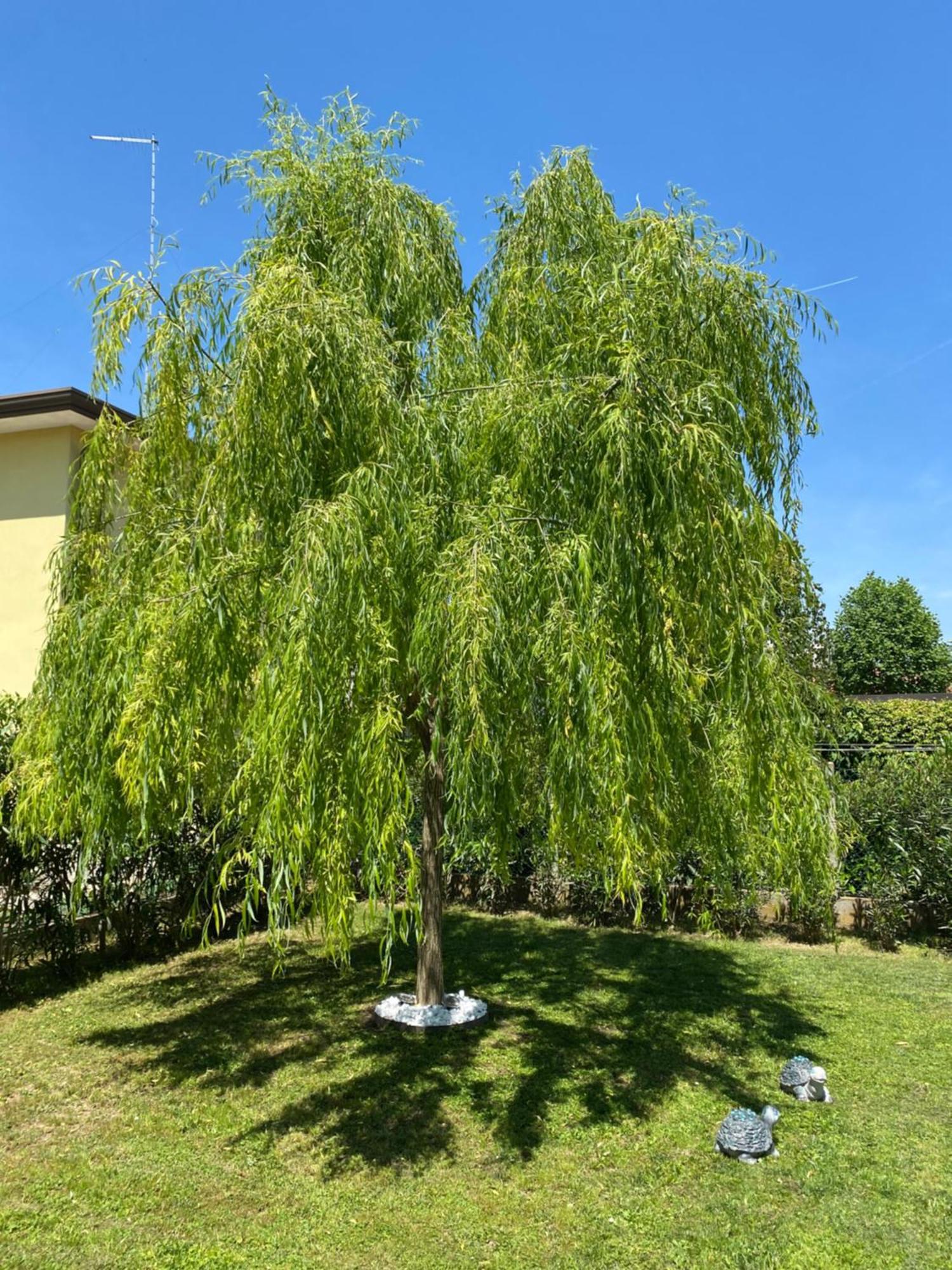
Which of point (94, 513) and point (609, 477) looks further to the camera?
point (94, 513)

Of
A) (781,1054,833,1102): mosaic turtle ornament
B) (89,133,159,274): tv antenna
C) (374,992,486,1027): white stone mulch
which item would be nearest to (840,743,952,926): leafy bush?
(781,1054,833,1102): mosaic turtle ornament

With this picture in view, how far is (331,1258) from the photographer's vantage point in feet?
12.3

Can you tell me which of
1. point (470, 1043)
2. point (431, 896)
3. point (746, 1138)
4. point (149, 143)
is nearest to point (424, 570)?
point (431, 896)

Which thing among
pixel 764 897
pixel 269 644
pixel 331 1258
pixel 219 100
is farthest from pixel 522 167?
pixel 764 897

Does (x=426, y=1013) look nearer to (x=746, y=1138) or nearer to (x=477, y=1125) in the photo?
(x=477, y=1125)

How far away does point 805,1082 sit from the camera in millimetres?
5531

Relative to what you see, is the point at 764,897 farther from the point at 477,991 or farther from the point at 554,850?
A: the point at 554,850

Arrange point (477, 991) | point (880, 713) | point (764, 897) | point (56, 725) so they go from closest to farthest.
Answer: point (56, 725) < point (477, 991) < point (764, 897) < point (880, 713)

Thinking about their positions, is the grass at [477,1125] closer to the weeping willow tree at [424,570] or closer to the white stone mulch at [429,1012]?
the white stone mulch at [429,1012]

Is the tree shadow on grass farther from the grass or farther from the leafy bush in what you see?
the leafy bush

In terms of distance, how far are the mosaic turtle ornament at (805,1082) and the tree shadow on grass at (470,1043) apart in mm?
224

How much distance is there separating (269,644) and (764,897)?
8594 mm

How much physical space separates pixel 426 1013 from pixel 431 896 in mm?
991

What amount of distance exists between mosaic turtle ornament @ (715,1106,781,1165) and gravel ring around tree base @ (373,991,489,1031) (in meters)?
2.52
